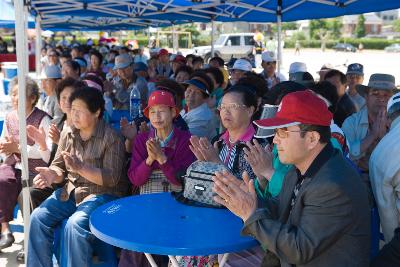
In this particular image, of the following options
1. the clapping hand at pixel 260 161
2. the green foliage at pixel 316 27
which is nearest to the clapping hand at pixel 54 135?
the clapping hand at pixel 260 161

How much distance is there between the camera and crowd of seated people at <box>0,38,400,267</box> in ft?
6.63

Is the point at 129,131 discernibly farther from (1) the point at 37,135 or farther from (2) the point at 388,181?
(2) the point at 388,181

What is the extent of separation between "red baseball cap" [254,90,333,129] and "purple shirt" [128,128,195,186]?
4.36 ft

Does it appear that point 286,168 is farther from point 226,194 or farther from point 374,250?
point 374,250

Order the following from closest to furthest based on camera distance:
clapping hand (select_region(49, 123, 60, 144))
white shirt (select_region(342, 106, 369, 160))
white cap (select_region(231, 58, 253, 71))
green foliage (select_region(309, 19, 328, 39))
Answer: clapping hand (select_region(49, 123, 60, 144))
white shirt (select_region(342, 106, 369, 160))
white cap (select_region(231, 58, 253, 71))
green foliage (select_region(309, 19, 328, 39))

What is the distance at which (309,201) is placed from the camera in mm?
2012

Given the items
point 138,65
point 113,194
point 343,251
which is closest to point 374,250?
point 343,251

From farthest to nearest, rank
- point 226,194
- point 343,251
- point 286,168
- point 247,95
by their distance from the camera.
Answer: point 247,95, point 286,168, point 226,194, point 343,251

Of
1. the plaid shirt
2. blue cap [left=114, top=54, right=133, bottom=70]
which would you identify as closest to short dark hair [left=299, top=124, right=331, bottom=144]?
the plaid shirt

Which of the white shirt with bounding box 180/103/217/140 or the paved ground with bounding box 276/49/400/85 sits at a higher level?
the paved ground with bounding box 276/49/400/85

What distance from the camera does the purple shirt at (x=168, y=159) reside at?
11.0 feet

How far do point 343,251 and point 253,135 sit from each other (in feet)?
4.89

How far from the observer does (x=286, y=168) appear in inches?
106

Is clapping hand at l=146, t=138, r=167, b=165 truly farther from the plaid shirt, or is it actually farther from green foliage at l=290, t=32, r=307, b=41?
green foliage at l=290, t=32, r=307, b=41
